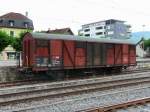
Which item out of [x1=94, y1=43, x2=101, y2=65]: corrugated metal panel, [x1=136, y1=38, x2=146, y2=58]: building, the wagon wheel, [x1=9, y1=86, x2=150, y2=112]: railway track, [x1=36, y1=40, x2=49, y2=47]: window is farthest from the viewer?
[x1=136, y1=38, x2=146, y2=58]: building

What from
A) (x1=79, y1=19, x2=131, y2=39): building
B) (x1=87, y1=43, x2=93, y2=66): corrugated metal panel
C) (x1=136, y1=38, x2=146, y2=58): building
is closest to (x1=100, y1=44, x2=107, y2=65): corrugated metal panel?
(x1=87, y1=43, x2=93, y2=66): corrugated metal panel

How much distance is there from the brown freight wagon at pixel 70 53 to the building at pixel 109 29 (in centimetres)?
10721

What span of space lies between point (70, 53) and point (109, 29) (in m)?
118

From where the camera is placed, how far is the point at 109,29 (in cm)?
14112

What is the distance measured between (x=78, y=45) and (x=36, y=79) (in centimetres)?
397

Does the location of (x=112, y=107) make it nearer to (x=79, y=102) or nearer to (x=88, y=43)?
(x=79, y=102)

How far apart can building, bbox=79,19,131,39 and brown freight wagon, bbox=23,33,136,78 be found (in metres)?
107

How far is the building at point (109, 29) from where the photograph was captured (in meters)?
139

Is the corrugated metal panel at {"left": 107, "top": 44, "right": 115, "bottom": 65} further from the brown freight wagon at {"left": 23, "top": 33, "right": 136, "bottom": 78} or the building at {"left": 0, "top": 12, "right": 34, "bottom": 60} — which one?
the building at {"left": 0, "top": 12, "right": 34, "bottom": 60}

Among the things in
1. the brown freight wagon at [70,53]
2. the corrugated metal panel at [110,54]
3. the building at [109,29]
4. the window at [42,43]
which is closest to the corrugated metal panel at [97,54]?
the brown freight wagon at [70,53]

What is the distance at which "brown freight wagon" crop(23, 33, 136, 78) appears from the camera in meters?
23.1

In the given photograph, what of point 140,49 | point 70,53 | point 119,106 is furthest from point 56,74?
point 140,49

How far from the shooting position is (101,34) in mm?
147625

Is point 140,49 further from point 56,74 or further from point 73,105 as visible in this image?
point 73,105
